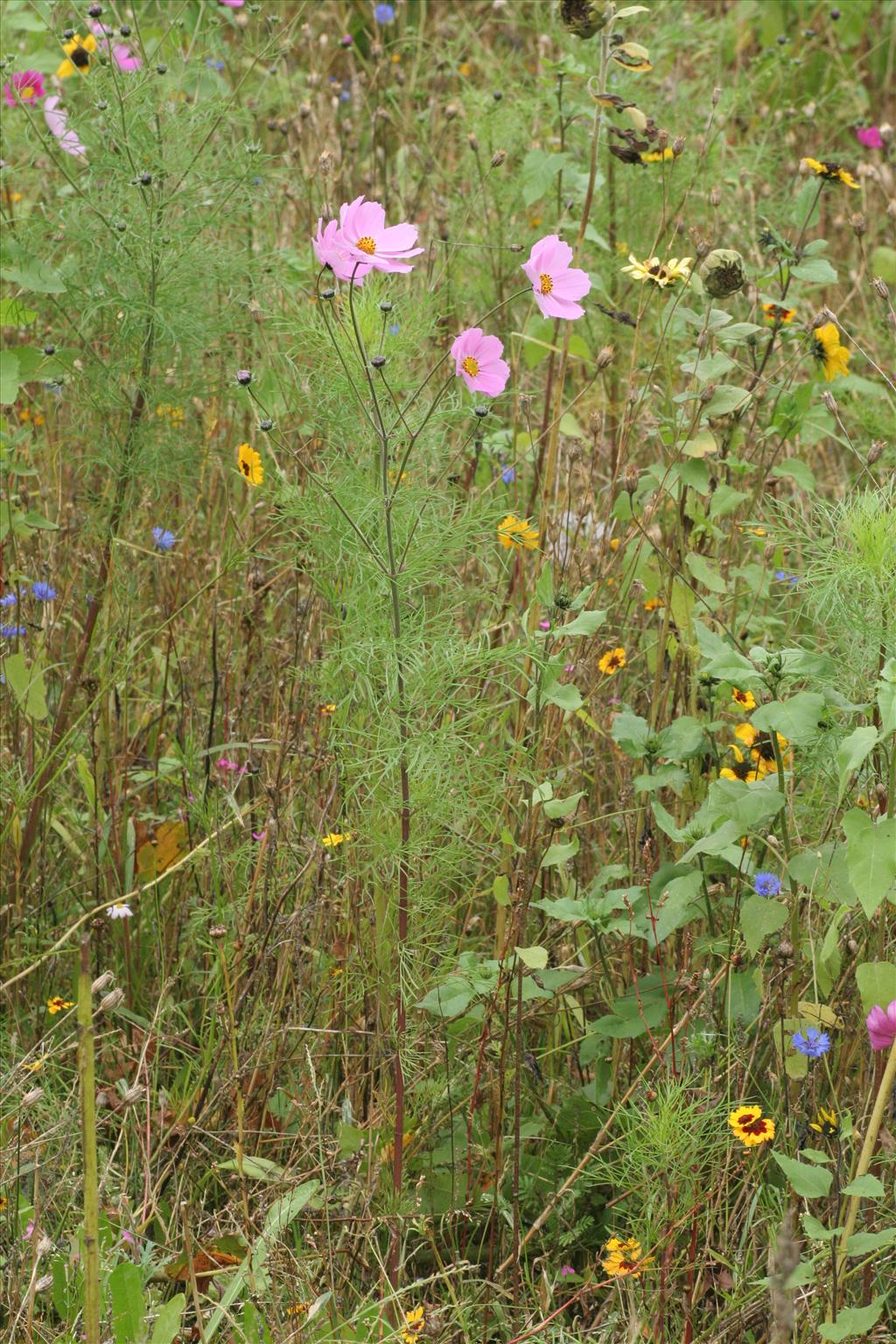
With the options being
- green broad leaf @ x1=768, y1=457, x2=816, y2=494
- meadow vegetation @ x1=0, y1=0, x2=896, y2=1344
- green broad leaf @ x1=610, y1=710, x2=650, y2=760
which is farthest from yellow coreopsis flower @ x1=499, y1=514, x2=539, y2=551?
green broad leaf @ x1=768, y1=457, x2=816, y2=494

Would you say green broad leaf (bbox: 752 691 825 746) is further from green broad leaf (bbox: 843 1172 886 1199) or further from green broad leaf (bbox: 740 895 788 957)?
green broad leaf (bbox: 843 1172 886 1199)

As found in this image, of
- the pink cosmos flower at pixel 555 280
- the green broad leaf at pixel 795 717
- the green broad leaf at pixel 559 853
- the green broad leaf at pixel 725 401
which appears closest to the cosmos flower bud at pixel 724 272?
the green broad leaf at pixel 725 401

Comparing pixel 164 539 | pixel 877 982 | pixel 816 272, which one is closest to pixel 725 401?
pixel 816 272

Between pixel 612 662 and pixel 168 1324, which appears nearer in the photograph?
pixel 168 1324

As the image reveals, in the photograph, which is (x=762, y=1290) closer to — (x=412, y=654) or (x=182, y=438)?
(x=412, y=654)

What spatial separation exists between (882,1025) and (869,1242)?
21cm

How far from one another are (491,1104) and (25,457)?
4.70 feet

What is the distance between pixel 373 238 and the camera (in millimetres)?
1437

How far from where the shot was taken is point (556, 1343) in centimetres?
161

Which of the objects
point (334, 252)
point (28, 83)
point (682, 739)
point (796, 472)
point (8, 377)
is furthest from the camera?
point (28, 83)

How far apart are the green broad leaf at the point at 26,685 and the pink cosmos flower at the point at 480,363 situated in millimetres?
819

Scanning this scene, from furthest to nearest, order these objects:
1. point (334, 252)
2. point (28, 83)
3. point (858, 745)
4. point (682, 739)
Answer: point (28, 83) < point (682, 739) < point (334, 252) < point (858, 745)

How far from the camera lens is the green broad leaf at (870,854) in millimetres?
1338

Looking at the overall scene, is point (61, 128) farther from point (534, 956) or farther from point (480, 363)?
point (534, 956)
